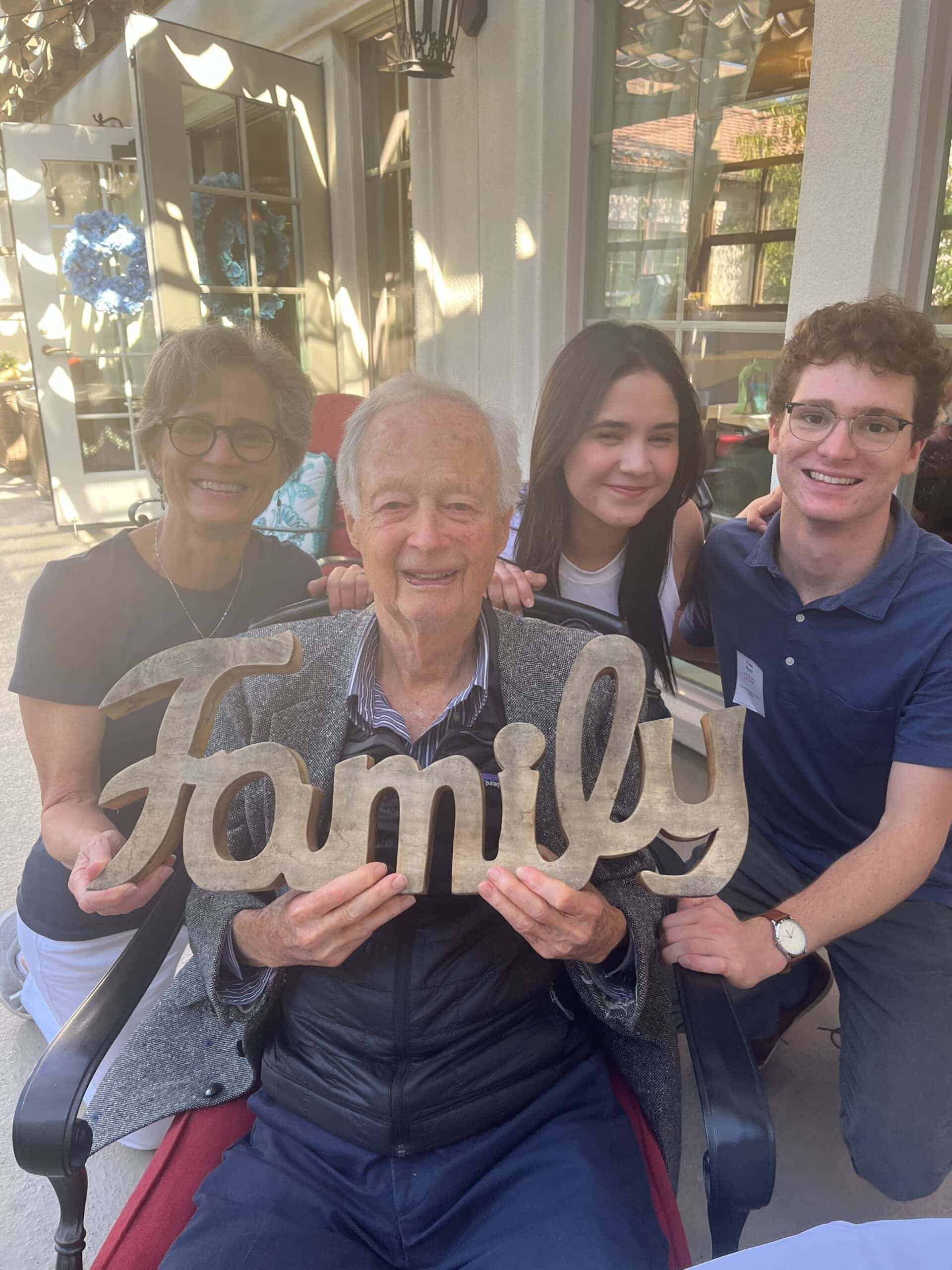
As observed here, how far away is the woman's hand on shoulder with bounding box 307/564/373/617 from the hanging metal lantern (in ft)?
9.29

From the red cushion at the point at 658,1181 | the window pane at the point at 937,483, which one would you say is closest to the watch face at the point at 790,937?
the red cushion at the point at 658,1181

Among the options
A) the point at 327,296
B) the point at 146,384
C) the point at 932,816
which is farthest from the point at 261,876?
the point at 327,296

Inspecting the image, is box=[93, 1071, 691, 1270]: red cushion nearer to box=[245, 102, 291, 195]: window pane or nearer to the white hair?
the white hair

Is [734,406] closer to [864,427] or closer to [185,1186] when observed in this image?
[864,427]

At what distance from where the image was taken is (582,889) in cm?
102

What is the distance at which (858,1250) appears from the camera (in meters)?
0.69

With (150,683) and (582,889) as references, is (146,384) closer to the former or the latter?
(150,683)

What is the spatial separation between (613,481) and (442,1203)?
115 cm

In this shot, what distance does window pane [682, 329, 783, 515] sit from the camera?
3.04m

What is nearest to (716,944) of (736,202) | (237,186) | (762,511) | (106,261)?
(762,511)

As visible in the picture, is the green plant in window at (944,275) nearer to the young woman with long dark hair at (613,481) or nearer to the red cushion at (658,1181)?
the young woman with long dark hair at (613,481)

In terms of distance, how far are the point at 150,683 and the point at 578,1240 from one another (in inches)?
32.4

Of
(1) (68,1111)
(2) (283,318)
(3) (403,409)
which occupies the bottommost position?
(1) (68,1111)

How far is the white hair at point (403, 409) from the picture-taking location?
3.84 feet
